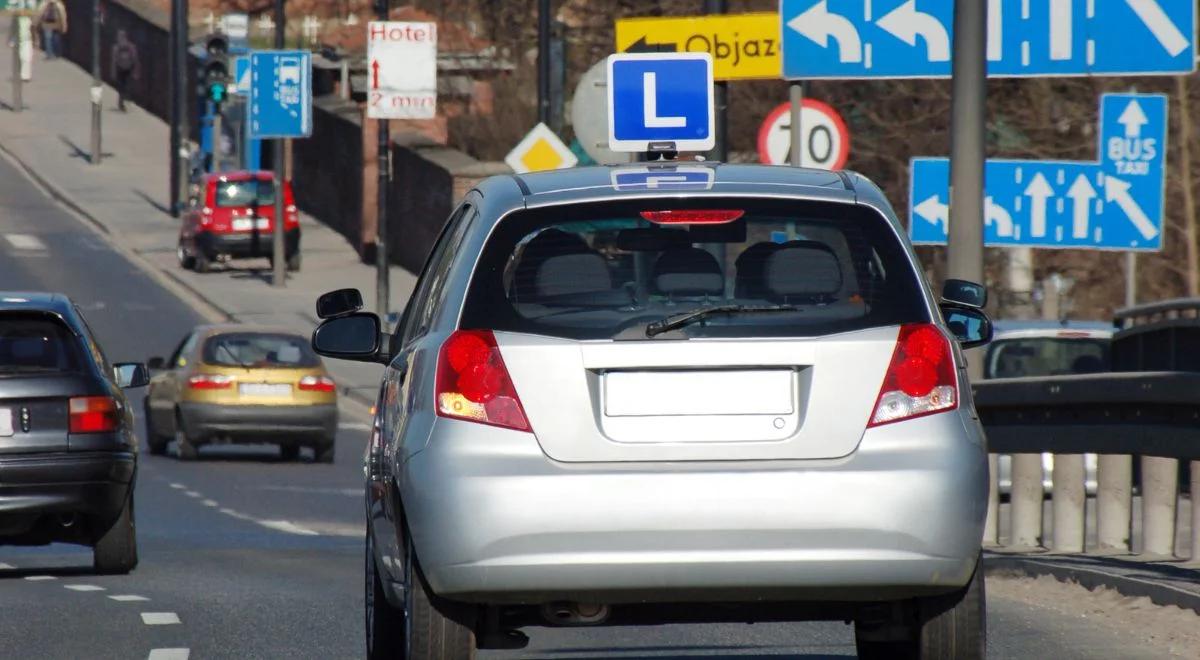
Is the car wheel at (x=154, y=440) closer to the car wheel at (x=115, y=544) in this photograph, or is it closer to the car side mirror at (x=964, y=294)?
the car wheel at (x=115, y=544)

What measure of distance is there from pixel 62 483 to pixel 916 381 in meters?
8.84

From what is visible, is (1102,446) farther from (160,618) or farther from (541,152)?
(541,152)

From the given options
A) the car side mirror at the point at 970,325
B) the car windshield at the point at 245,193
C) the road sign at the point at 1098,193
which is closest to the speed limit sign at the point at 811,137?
the road sign at the point at 1098,193

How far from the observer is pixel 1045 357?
70.2 ft

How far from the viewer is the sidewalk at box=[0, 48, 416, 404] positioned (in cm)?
4672

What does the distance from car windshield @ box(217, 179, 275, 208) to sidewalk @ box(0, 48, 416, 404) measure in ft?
4.77

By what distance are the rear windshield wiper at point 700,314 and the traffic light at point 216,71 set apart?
4598 centimetres

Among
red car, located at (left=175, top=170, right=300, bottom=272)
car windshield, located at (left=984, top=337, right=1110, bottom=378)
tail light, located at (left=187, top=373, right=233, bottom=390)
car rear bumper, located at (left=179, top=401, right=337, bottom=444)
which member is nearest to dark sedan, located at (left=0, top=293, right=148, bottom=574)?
car windshield, located at (left=984, top=337, right=1110, bottom=378)

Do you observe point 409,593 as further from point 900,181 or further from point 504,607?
point 900,181

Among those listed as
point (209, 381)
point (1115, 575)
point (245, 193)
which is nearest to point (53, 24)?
point (245, 193)

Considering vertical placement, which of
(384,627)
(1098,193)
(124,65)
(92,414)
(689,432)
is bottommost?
(384,627)

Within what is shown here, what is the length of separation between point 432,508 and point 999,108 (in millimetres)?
25855

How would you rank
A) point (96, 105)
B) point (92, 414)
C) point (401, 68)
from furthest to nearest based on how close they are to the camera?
point (96, 105), point (401, 68), point (92, 414)

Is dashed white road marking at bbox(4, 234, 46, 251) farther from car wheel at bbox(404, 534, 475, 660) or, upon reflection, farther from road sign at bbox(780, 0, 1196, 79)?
car wheel at bbox(404, 534, 475, 660)
